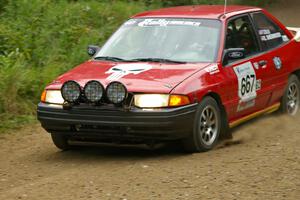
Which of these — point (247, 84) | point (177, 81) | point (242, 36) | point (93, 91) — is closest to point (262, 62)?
point (242, 36)

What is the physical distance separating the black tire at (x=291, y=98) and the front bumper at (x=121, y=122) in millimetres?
2706

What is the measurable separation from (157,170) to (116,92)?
35.1 inches

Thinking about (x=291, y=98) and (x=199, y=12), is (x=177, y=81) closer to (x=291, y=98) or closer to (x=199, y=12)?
(x=199, y=12)

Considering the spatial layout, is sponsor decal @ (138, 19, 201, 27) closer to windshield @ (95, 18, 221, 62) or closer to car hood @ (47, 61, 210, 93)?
windshield @ (95, 18, 221, 62)

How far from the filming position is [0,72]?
9617mm

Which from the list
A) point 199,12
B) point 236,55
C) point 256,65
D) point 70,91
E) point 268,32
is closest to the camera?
point 70,91

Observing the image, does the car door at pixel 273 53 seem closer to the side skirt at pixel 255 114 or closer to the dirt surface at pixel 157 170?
the side skirt at pixel 255 114

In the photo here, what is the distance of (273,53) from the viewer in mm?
8688

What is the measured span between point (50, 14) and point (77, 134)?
6.18 m

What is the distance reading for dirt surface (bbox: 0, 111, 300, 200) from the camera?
5555 mm

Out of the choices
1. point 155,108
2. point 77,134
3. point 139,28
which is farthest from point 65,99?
point 139,28

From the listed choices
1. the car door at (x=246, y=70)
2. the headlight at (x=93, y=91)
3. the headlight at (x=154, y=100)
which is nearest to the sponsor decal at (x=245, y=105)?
the car door at (x=246, y=70)

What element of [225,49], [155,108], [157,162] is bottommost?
[157,162]

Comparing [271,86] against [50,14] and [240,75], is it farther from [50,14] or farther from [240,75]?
[50,14]
